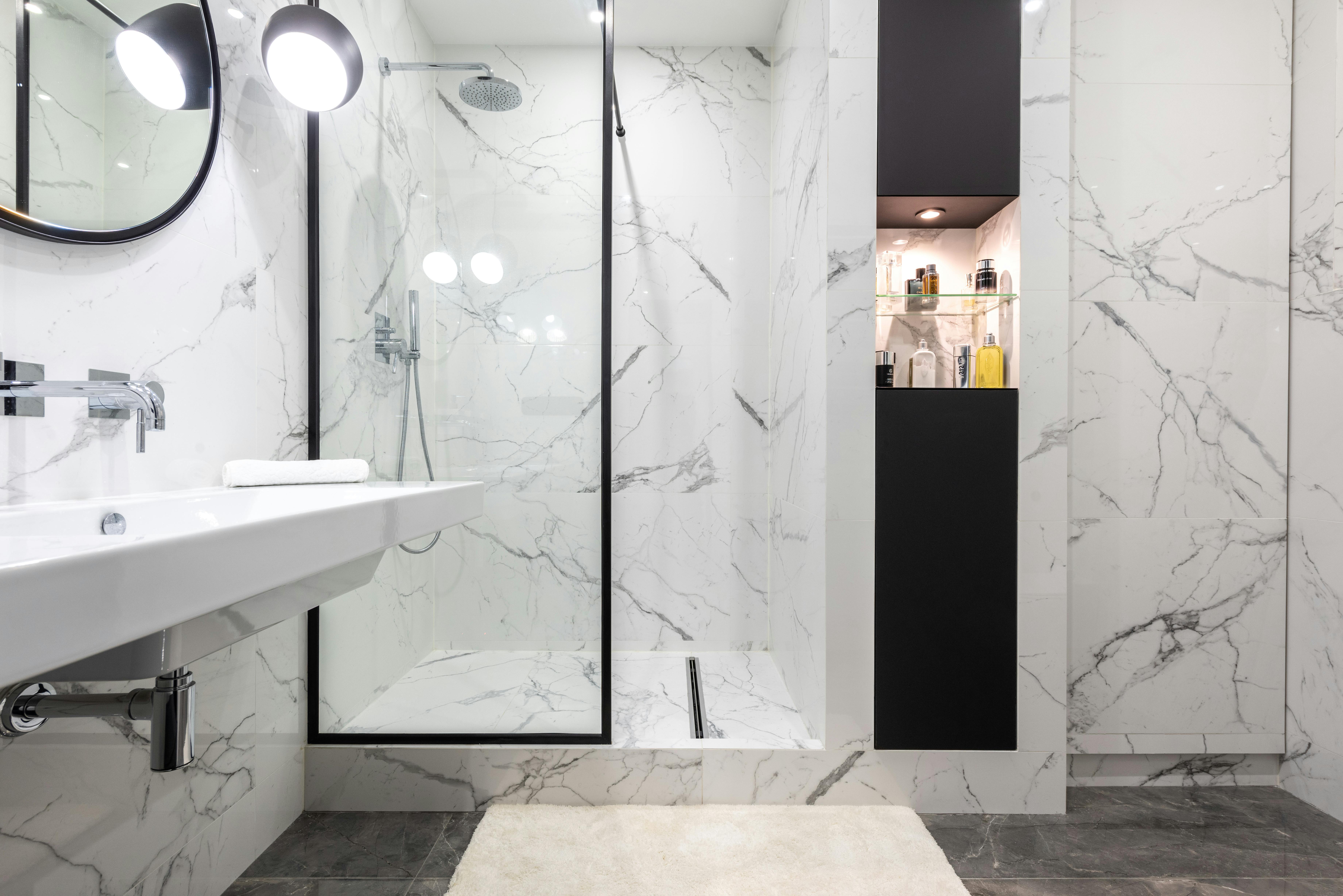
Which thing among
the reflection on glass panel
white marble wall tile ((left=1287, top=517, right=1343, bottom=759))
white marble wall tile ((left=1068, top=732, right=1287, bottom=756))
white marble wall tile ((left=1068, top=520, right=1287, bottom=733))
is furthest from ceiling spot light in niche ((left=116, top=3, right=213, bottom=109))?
white marble wall tile ((left=1287, top=517, right=1343, bottom=759))

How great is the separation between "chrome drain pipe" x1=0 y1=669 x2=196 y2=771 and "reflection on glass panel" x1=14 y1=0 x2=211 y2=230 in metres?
0.68

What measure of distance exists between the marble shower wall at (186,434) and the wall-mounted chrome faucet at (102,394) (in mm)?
74

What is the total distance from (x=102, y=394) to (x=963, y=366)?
1823 mm

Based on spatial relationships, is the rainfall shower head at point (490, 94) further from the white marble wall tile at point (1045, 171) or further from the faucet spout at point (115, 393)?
the white marble wall tile at point (1045, 171)

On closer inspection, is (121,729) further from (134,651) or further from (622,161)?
(622,161)

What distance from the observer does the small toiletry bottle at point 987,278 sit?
1715 mm

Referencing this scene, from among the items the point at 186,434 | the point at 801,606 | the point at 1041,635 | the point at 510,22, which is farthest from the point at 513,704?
the point at 510,22

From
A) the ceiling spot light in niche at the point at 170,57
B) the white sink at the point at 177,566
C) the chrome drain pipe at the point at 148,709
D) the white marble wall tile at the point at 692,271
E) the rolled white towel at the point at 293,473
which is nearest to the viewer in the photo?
the white sink at the point at 177,566

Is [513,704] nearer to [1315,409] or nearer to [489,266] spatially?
[489,266]

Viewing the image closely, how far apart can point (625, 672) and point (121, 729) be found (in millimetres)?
1443

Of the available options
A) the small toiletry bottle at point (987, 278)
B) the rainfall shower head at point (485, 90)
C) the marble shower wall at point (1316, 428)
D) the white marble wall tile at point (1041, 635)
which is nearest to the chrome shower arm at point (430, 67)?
the rainfall shower head at point (485, 90)

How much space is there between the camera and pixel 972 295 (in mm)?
1731

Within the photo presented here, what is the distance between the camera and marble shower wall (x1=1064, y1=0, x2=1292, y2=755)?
1.82 meters

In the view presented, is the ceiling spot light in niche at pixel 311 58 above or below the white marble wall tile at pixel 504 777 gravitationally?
above
